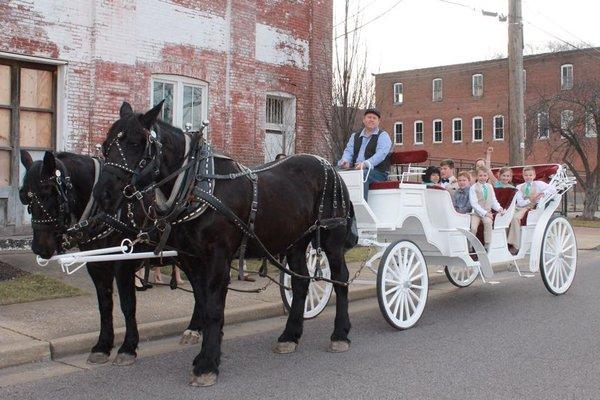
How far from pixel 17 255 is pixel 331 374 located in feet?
23.2

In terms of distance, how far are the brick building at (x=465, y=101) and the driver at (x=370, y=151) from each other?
39970mm

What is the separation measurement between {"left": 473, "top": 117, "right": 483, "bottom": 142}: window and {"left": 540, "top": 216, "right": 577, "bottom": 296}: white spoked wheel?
41.9m

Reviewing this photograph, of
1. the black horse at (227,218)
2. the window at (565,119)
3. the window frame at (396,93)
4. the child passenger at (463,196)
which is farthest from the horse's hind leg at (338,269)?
the window frame at (396,93)

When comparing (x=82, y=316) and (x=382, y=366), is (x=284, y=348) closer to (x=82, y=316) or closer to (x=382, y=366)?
(x=382, y=366)

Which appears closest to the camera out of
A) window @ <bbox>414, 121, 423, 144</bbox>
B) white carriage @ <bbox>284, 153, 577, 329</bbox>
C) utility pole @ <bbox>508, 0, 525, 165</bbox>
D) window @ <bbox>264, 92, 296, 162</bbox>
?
white carriage @ <bbox>284, 153, 577, 329</bbox>

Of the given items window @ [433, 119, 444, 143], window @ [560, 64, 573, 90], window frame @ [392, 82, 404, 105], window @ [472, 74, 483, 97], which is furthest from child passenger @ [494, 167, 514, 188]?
window frame @ [392, 82, 404, 105]

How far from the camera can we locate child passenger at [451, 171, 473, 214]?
28.9ft

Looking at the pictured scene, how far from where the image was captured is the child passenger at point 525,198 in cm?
927

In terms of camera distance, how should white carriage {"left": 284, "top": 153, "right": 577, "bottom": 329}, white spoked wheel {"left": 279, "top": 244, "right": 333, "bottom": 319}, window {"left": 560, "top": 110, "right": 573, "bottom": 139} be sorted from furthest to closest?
window {"left": 560, "top": 110, "right": 573, "bottom": 139}
white spoked wheel {"left": 279, "top": 244, "right": 333, "bottom": 319}
white carriage {"left": 284, "top": 153, "right": 577, "bottom": 329}

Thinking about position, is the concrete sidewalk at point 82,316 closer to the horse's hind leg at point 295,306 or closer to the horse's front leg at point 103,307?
the horse's front leg at point 103,307

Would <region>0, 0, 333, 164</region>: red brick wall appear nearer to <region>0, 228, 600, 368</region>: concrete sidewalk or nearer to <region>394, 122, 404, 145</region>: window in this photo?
<region>0, 228, 600, 368</region>: concrete sidewalk

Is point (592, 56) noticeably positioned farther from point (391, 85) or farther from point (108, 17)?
point (108, 17)

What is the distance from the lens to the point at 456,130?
51.5m

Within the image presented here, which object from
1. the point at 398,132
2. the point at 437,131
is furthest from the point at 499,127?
the point at 398,132
